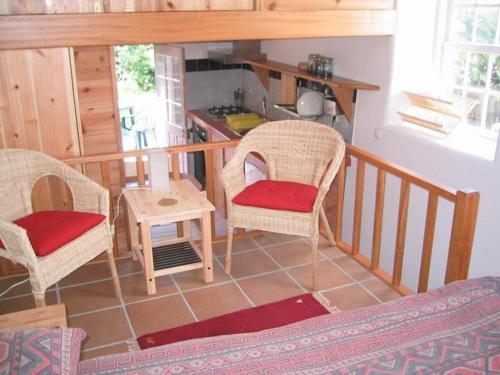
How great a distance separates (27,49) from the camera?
8.82ft

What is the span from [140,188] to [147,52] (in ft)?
23.5

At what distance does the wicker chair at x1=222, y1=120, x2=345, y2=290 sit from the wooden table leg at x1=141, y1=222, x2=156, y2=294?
18.8 inches

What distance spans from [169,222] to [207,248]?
0.94 ft

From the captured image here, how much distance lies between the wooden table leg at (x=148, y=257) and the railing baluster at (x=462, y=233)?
1.55m

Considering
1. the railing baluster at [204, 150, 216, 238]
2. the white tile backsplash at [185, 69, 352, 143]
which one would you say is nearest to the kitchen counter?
the white tile backsplash at [185, 69, 352, 143]

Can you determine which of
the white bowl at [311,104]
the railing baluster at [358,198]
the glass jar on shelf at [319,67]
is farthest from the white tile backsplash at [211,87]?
the railing baluster at [358,198]

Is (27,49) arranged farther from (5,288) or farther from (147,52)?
(147,52)

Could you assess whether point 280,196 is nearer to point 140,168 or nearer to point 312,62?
point 140,168

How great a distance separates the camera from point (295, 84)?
5293 mm

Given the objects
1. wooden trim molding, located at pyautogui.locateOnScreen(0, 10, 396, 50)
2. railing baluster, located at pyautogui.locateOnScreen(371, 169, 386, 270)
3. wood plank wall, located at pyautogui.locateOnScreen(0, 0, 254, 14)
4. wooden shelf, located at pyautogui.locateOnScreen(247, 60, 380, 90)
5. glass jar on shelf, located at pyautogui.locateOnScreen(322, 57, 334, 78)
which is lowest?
railing baluster, located at pyautogui.locateOnScreen(371, 169, 386, 270)

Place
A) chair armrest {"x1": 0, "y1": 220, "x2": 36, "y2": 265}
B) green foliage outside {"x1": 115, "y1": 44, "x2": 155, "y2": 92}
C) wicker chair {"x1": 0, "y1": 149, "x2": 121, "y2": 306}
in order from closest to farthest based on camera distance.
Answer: chair armrest {"x1": 0, "y1": 220, "x2": 36, "y2": 265}, wicker chair {"x1": 0, "y1": 149, "x2": 121, "y2": 306}, green foliage outside {"x1": 115, "y1": 44, "x2": 155, "y2": 92}

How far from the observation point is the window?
3.43 meters

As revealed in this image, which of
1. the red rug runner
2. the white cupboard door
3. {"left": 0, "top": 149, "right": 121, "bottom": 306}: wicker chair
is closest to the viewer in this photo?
{"left": 0, "top": 149, "right": 121, "bottom": 306}: wicker chair

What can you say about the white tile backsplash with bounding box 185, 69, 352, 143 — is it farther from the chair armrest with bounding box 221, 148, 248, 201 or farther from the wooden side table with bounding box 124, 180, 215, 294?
the wooden side table with bounding box 124, 180, 215, 294
